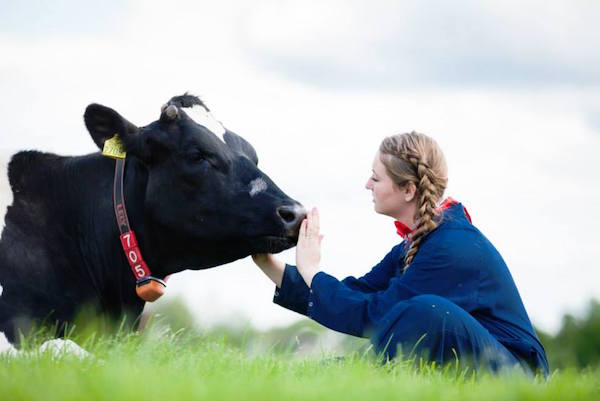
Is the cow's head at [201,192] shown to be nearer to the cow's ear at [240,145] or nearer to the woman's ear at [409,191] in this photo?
the cow's ear at [240,145]

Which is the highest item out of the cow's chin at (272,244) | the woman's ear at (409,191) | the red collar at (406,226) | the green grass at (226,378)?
the woman's ear at (409,191)

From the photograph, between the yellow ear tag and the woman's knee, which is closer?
the woman's knee

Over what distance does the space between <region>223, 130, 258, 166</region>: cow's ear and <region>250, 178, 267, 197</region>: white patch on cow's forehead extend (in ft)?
1.18

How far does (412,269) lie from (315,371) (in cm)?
132

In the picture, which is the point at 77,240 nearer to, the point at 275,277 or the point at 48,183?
the point at 48,183

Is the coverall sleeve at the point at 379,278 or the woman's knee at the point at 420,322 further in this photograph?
the coverall sleeve at the point at 379,278

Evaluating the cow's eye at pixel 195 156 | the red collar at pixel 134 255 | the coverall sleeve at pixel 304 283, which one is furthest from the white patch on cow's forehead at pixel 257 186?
the red collar at pixel 134 255

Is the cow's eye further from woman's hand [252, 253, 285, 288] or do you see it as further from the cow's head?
woman's hand [252, 253, 285, 288]

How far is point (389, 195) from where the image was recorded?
23.2ft

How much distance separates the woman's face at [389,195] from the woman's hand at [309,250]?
24.4 inches

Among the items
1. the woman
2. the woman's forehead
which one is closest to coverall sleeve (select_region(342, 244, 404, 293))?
the woman

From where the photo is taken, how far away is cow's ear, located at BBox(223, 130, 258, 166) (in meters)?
7.53

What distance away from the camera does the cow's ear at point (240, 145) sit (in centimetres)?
753

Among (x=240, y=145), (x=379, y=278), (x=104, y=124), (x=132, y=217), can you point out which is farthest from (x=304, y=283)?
(x=104, y=124)
